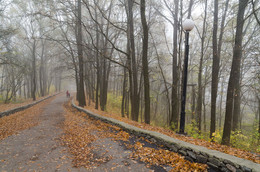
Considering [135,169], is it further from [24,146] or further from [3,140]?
[3,140]

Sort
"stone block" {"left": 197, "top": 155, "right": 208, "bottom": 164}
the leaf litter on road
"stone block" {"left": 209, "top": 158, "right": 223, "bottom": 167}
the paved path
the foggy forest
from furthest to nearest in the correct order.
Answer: the foggy forest < the paved path < the leaf litter on road < "stone block" {"left": 197, "top": 155, "right": 208, "bottom": 164} < "stone block" {"left": 209, "top": 158, "right": 223, "bottom": 167}

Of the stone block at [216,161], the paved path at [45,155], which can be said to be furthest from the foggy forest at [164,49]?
the paved path at [45,155]

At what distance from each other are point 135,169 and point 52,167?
2.29 m

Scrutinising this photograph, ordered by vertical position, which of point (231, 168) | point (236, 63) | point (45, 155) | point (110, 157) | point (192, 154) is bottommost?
point (45, 155)

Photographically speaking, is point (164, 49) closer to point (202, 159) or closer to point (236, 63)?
point (236, 63)

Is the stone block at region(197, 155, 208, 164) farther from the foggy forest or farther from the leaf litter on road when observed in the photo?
the foggy forest

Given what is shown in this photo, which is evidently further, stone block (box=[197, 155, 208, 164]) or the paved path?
the paved path

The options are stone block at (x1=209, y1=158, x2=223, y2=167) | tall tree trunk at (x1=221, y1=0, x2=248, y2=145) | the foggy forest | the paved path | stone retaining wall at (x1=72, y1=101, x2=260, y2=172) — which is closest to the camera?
stone retaining wall at (x1=72, y1=101, x2=260, y2=172)

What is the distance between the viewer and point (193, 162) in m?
3.59

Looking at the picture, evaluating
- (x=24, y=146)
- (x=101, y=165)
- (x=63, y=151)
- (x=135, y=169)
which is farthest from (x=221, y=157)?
(x=24, y=146)

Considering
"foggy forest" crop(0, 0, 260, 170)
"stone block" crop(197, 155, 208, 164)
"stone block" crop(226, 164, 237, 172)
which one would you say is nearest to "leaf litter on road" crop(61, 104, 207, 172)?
"stone block" crop(197, 155, 208, 164)

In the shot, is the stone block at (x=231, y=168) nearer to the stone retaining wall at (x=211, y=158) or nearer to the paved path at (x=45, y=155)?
the stone retaining wall at (x=211, y=158)

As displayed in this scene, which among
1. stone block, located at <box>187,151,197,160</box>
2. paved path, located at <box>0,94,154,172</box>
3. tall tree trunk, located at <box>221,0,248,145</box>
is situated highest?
tall tree trunk, located at <box>221,0,248,145</box>

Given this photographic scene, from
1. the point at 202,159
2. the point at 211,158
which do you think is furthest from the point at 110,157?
the point at 211,158
